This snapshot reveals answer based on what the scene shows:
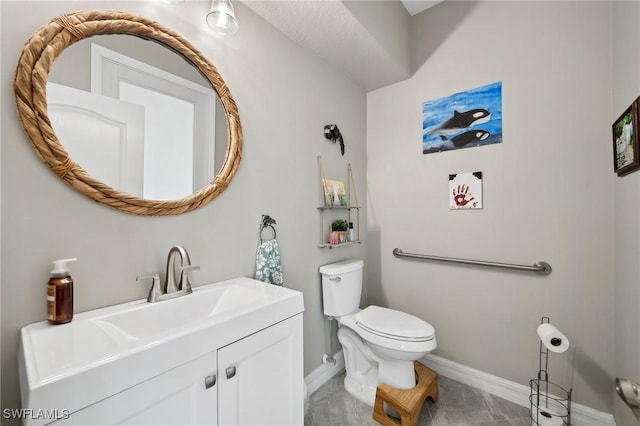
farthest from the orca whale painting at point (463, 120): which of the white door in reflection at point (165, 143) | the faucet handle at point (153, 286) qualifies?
the faucet handle at point (153, 286)

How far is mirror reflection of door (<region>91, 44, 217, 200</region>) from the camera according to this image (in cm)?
99

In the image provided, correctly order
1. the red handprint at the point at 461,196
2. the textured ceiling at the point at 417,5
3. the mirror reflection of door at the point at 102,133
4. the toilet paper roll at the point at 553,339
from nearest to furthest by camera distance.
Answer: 1. the mirror reflection of door at the point at 102,133
2. the toilet paper roll at the point at 553,339
3. the red handprint at the point at 461,196
4. the textured ceiling at the point at 417,5

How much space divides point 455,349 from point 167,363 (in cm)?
192

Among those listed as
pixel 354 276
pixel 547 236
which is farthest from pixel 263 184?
pixel 547 236

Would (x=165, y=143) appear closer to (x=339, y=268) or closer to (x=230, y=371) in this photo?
(x=230, y=371)

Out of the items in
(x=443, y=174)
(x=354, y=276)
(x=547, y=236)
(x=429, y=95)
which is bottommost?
(x=354, y=276)

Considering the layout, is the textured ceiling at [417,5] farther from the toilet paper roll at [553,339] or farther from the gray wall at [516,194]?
the toilet paper roll at [553,339]

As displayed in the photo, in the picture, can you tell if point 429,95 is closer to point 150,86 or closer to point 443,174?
point 443,174

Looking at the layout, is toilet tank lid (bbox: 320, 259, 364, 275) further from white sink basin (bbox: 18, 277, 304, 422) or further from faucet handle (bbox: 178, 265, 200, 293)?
faucet handle (bbox: 178, 265, 200, 293)

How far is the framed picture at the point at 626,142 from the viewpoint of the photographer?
1033 mm

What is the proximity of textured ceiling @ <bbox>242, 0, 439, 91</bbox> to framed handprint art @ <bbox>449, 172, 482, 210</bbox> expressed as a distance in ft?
3.05

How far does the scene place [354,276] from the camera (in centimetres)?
184

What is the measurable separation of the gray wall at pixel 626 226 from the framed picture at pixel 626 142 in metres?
0.05

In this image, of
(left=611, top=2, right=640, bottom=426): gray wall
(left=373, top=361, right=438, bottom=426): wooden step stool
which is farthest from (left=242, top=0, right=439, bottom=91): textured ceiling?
(left=373, top=361, right=438, bottom=426): wooden step stool
